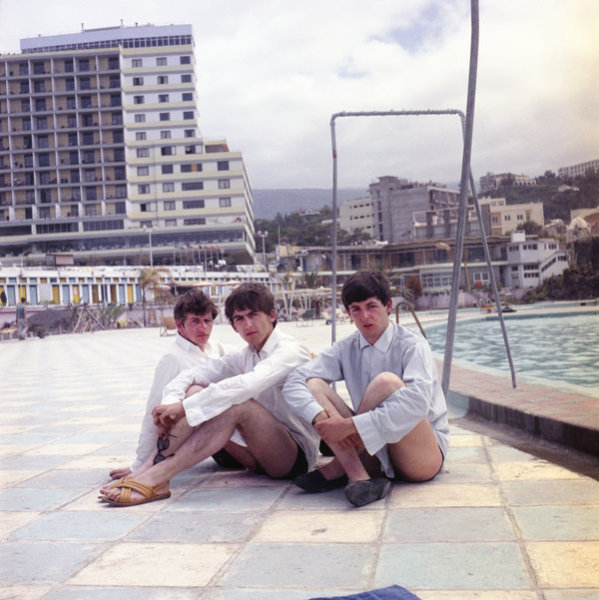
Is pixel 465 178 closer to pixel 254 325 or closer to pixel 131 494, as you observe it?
pixel 254 325

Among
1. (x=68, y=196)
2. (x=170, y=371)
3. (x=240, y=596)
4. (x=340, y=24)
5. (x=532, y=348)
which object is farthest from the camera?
(x=68, y=196)

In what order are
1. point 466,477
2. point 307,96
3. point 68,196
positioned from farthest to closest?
point 68,196 → point 307,96 → point 466,477

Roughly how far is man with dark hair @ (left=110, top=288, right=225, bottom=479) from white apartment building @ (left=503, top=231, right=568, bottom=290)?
31.2m

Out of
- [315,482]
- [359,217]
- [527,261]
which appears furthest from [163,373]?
[359,217]

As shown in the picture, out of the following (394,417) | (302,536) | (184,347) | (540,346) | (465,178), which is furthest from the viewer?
(540,346)

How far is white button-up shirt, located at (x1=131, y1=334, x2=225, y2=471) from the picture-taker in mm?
2809

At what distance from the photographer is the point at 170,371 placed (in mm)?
2928

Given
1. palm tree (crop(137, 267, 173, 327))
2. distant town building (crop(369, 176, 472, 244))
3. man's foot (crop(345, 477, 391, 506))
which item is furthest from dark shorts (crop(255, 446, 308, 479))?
distant town building (crop(369, 176, 472, 244))

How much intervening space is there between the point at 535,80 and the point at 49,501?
2630 millimetres

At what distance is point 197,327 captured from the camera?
2.91 meters

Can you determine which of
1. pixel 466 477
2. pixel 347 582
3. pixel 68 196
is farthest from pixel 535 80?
A: pixel 68 196

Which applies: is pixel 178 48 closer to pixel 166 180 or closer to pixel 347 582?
pixel 166 180

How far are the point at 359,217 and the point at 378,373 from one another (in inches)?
2791

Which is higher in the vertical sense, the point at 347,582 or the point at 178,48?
the point at 178,48
